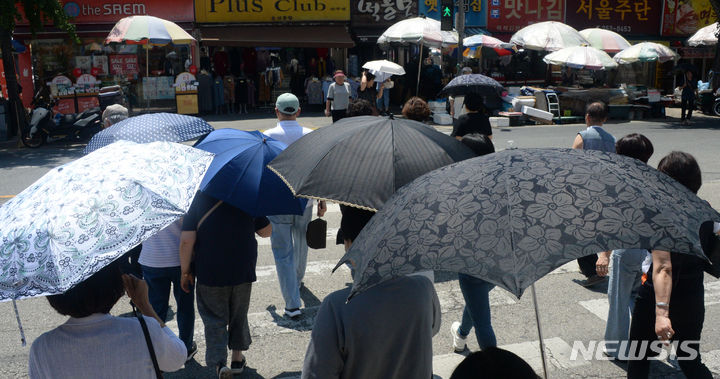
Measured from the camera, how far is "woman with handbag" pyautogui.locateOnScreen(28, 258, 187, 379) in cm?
242

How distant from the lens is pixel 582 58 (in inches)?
707

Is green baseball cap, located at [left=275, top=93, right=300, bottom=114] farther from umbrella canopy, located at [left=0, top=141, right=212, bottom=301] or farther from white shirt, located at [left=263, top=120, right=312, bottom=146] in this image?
umbrella canopy, located at [left=0, top=141, right=212, bottom=301]

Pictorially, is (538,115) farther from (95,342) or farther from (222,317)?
(95,342)

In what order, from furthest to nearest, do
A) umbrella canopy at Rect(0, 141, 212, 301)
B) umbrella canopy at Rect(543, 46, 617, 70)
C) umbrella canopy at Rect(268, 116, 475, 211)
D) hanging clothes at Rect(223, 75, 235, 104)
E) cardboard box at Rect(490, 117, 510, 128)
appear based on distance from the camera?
hanging clothes at Rect(223, 75, 235, 104), cardboard box at Rect(490, 117, 510, 128), umbrella canopy at Rect(543, 46, 617, 70), umbrella canopy at Rect(268, 116, 475, 211), umbrella canopy at Rect(0, 141, 212, 301)

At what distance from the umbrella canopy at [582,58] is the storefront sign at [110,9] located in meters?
12.8

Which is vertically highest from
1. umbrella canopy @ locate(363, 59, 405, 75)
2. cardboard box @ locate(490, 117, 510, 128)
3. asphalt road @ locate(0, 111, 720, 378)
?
umbrella canopy @ locate(363, 59, 405, 75)

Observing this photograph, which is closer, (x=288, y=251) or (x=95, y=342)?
(x=95, y=342)

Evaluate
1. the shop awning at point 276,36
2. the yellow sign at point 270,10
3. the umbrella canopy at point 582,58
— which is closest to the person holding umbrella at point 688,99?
the umbrella canopy at point 582,58

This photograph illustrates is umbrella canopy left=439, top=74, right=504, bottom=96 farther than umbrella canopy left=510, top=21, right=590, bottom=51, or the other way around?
umbrella canopy left=510, top=21, right=590, bottom=51

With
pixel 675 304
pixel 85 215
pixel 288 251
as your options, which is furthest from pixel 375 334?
pixel 288 251

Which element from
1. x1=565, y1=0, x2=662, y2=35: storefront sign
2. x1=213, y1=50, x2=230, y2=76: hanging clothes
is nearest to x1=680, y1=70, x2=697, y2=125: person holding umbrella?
x1=565, y1=0, x2=662, y2=35: storefront sign

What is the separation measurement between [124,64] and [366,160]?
20083 millimetres

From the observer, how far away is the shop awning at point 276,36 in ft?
70.1

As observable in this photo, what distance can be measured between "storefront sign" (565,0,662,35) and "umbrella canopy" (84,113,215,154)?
23.6m
